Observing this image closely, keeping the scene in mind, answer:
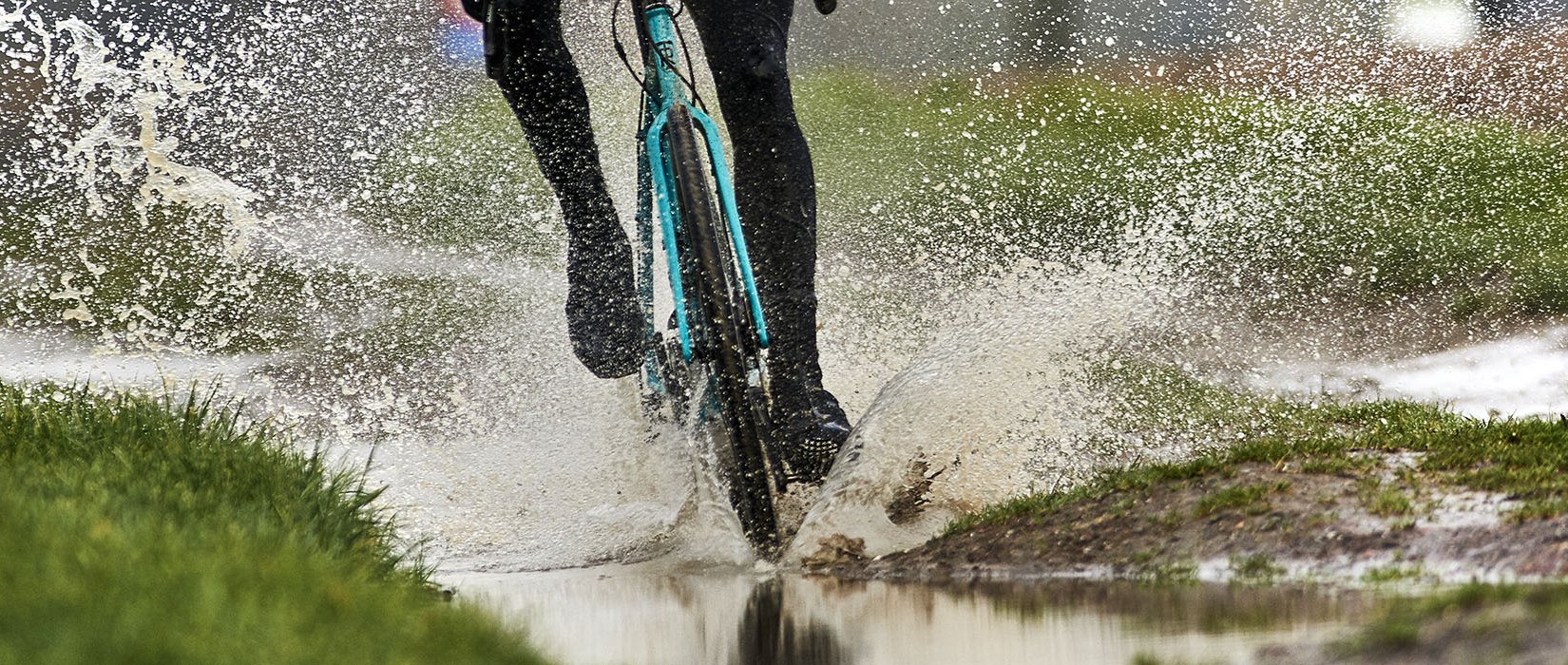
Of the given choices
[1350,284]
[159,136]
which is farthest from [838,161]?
[159,136]

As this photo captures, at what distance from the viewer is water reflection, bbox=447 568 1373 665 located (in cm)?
203

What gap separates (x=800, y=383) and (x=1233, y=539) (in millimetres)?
1047

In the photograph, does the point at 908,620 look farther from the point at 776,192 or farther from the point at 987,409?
the point at 987,409

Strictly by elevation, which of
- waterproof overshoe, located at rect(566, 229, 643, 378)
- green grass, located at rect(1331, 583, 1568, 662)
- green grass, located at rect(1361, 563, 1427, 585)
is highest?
waterproof overshoe, located at rect(566, 229, 643, 378)

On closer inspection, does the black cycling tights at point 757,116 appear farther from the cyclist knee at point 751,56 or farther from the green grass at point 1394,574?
the green grass at point 1394,574

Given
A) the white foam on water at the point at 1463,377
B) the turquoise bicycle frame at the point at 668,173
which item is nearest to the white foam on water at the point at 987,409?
the turquoise bicycle frame at the point at 668,173

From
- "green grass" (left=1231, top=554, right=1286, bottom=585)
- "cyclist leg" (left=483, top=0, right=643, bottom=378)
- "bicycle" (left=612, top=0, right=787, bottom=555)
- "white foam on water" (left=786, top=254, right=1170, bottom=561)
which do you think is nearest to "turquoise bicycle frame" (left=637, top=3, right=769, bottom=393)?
"bicycle" (left=612, top=0, right=787, bottom=555)

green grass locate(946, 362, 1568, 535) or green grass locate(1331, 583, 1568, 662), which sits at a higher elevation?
green grass locate(946, 362, 1568, 535)

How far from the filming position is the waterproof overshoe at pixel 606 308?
13.0 feet

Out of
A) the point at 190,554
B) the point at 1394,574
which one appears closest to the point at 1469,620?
the point at 1394,574

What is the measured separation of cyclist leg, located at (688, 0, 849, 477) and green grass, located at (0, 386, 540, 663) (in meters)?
0.98

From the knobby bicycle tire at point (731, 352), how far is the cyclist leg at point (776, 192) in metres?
0.11

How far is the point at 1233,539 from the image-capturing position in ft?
9.63

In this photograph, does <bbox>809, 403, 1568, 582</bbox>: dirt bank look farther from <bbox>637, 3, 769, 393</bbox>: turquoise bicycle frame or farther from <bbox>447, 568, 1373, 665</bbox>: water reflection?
<bbox>637, 3, 769, 393</bbox>: turquoise bicycle frame
